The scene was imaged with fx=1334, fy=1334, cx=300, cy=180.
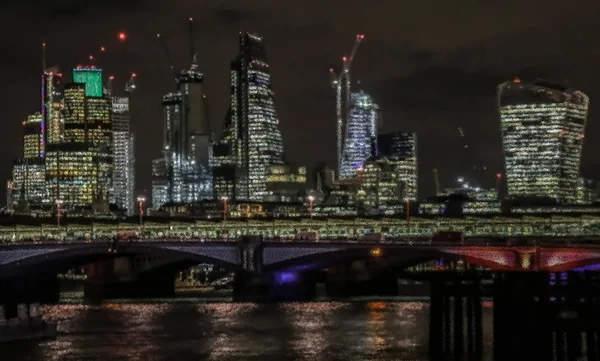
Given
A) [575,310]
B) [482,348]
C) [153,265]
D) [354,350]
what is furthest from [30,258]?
[575,310]

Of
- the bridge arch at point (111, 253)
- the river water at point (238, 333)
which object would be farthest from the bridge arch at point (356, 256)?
the bridge arch at point (111, 253)

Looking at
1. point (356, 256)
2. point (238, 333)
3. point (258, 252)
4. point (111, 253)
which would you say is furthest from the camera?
point (111, 253)

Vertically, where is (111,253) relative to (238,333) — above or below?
above

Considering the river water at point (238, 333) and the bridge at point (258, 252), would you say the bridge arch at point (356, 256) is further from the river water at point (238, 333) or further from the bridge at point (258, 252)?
the river water at point (238, 333)

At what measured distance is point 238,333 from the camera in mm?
91500

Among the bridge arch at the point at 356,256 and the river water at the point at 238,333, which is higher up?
the bridge arch at the point at 356,256

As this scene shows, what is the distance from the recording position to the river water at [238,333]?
7762cm

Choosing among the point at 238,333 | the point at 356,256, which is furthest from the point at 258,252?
the point at 238,333

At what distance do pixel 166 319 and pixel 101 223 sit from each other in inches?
3627

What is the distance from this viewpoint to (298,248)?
124m

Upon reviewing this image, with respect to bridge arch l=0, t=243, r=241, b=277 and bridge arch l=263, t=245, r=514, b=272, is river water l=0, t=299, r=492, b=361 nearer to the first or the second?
bridge arch l=263, t=245, r=514, b=272

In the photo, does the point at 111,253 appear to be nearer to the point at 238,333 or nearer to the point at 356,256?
the point at 356,256

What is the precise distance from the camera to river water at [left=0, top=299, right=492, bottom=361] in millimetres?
77625

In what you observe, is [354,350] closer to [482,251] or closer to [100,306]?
[482,251]
